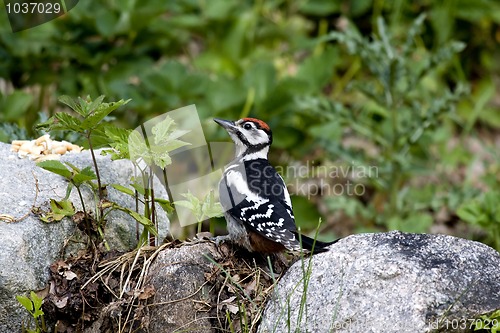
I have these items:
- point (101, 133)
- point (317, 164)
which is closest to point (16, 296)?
point (101, 133)

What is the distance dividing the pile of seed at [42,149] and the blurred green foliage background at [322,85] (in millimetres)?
520

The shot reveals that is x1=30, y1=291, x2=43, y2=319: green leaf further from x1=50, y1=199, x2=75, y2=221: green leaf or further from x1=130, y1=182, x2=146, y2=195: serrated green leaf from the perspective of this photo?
x1=130, y1=182, x2=146, y2=195: serrated green leaf

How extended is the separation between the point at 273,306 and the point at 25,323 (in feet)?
3.71

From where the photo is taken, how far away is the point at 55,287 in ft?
11.7

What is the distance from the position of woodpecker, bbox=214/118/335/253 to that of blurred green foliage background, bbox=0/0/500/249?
129 centimetres

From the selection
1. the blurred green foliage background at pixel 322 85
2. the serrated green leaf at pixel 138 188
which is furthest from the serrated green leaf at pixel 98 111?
the blurred green foliage background at pixel 322 85

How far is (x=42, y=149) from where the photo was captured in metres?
4.08

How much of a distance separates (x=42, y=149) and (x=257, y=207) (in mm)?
1189

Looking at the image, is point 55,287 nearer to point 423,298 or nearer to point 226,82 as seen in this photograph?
point 423,298

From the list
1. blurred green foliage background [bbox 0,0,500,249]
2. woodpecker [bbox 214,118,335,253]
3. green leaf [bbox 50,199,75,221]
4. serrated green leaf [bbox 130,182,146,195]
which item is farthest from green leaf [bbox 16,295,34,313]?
blurred green foliage background [bbox 0,0,500,249]

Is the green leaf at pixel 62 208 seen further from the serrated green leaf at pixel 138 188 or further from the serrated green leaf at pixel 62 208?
the serrated green leaf at pixel 138 188

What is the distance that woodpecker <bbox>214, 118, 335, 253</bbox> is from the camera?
3756mm

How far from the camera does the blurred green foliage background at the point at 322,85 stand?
589cm

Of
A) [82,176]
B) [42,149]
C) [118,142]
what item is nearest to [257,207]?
[118,142]
